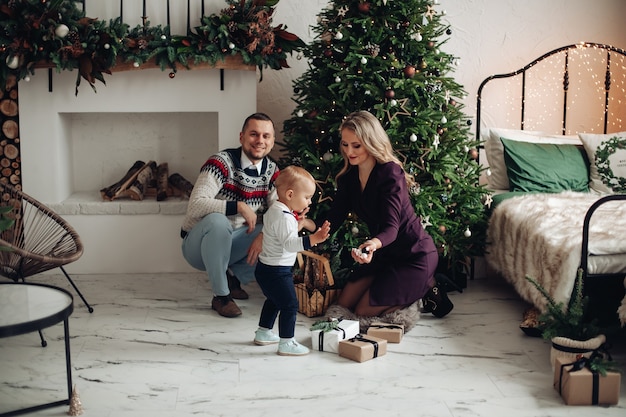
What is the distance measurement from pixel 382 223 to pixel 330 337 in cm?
58

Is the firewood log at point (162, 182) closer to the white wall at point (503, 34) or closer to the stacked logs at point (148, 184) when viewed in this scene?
the stacked logs at point (148, 184)

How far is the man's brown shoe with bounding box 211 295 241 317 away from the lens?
12.9 feet

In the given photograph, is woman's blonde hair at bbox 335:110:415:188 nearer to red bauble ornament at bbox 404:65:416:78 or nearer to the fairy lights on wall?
red bauble ornament at bbox 404:65:416:78

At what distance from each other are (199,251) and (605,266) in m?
2.00

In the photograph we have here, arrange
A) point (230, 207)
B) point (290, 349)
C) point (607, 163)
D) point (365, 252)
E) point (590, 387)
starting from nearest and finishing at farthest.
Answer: point (590, 387)
point (365, 252)
point (290, 349)
point (230, 207)
point (607, 163)

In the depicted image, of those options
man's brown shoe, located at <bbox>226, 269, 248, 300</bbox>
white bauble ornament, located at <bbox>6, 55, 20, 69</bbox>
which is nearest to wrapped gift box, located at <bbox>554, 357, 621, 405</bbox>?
man's brown shoe, located at <bbox>226, 269, 248, 300</bbox>

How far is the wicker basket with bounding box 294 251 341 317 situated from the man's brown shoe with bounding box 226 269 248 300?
42 centimetres

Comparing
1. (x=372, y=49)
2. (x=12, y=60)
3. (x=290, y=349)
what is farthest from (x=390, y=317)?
(x=12, y=60)

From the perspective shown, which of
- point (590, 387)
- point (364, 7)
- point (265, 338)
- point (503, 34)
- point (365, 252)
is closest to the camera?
point (590, 387)

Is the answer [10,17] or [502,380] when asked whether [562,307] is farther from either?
[10,17]

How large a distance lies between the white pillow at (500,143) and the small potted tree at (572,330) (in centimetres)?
160

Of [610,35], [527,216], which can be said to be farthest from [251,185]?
[610,35]

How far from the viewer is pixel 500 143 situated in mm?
4773

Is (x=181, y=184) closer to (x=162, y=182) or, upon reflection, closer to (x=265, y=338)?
(x=162, y=182)
